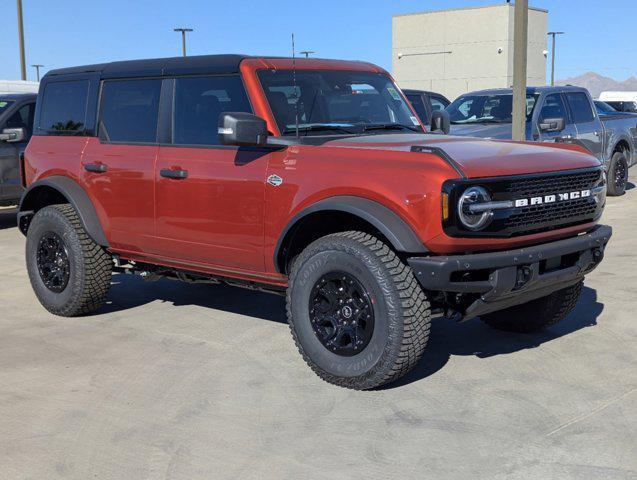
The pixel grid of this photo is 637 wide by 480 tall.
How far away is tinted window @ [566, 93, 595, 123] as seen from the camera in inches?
526

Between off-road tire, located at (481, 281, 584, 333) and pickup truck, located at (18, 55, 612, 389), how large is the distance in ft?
0.04

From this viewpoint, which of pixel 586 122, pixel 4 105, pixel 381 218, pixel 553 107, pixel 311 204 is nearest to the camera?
pixel 381 218

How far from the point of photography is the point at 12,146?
12.4m

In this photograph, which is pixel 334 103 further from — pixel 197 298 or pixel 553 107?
pixel 553 107

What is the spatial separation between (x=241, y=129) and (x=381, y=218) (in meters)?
1.03

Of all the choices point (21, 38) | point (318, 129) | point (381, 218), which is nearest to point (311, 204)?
point (381, 218)

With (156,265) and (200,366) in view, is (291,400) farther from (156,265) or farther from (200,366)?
(156,265)

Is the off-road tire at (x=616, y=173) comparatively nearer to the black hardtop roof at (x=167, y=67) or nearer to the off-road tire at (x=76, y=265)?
the black hardtop roof at (x=167, y=67)

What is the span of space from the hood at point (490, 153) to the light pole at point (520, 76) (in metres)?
5.91

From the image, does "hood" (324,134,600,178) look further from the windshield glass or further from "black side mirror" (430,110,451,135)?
the windshield glass

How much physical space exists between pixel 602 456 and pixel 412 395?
1200 millimetres

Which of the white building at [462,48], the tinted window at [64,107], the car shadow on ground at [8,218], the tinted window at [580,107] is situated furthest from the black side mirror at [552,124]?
the white building at [462,48]

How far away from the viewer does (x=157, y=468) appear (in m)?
3.95

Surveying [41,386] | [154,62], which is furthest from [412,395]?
[154,62]
